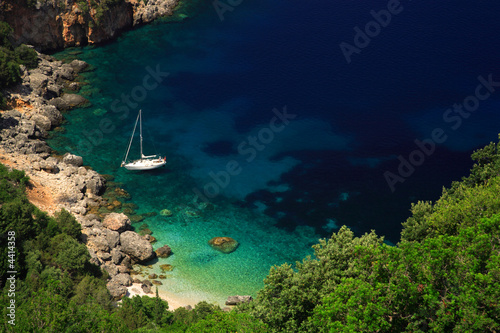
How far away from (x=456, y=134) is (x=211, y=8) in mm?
67610

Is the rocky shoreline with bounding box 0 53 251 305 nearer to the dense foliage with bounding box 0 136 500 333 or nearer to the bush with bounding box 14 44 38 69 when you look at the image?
the bush with bounding box 14 44 38 69

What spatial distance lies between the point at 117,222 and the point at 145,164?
1509 cm

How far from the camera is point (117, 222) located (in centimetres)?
6544

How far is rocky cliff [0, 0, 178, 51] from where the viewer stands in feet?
310

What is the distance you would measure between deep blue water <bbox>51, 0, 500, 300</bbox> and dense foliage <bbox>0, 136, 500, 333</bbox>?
60.6 feet

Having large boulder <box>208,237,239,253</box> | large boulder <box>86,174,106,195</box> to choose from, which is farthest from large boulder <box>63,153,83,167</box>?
large boulder <box>208,237,239,253</box>

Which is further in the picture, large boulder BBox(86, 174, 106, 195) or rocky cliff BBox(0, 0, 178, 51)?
rocky cliff BBox(0, 0, 178, 51)

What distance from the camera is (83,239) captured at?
62.1 m

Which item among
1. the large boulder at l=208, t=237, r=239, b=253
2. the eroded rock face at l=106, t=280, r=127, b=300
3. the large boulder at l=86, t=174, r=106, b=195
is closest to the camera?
the eroded rock face at l=106, t=280, r=127, b=300

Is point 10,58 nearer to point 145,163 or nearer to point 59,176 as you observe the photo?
point 59,176

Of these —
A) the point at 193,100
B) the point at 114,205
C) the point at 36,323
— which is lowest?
the point at 36,323

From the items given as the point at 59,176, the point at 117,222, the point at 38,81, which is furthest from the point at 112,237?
the point at 38,81

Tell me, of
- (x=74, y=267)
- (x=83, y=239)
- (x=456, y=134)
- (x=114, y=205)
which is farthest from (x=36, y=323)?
(x=456, y=134)

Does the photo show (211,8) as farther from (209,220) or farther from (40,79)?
(209,220)
